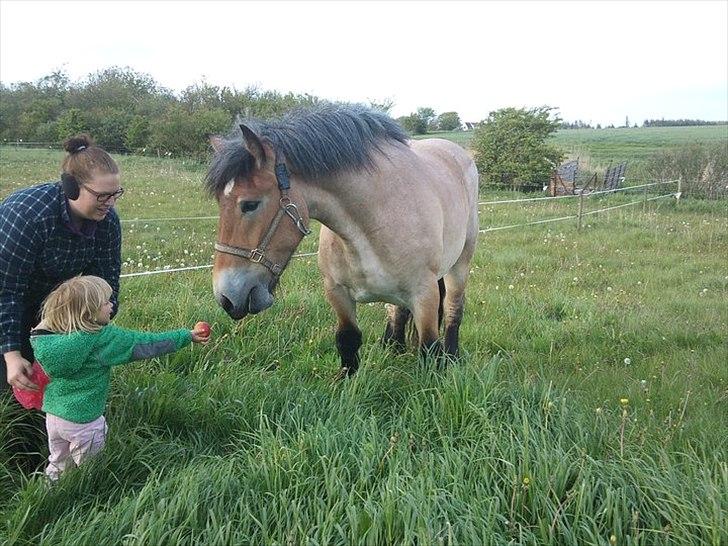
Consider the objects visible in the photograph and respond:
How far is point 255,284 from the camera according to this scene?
2.74 metres

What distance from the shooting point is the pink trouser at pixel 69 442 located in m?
2.38

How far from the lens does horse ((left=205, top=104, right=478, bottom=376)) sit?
2684mm

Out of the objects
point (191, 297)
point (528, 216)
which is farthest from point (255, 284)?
point (528, 216)

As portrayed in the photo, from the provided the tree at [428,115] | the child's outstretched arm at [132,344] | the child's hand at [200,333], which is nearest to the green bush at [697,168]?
the child's hand at [200,333]

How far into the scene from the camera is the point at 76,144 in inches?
98.6

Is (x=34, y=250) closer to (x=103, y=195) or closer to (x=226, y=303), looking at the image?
(x=103, y=195)

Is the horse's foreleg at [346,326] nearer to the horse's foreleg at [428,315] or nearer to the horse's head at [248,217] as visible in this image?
the horse's foreleg at [428,315]

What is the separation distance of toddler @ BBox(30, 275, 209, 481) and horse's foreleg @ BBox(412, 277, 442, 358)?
1.64 m

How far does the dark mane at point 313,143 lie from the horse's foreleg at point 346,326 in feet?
3.06

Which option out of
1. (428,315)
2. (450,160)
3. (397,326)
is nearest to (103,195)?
(428,315)

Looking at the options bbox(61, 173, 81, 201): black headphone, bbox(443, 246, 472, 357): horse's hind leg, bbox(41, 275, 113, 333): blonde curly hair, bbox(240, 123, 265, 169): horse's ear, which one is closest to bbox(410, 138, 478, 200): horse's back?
bbox(443, 246, 472, 357): horse's hind leg

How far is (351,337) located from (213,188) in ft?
4.80

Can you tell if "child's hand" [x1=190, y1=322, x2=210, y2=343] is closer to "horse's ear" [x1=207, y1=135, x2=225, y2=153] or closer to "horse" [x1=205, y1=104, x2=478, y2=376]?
"horse" [x1=205, y1=104, x2=478, y2=376]

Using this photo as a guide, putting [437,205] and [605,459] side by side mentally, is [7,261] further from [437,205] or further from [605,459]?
[605,459]
